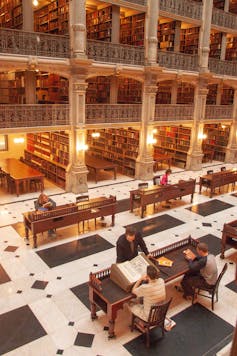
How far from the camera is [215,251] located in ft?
22.6

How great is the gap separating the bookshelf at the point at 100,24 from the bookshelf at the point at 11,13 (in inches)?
101

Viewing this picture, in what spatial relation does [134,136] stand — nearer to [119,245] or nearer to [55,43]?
[55,43]

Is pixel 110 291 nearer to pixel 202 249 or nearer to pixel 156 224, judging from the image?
pixel 202 249

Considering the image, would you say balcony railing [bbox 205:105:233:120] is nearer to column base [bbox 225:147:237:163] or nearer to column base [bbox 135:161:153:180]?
column base [bbox 225:147:237:163]

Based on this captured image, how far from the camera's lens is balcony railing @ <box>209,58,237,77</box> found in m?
13.3

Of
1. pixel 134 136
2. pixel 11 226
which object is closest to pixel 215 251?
pixel 11 226

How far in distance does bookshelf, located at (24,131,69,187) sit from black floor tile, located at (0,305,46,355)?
243 inches

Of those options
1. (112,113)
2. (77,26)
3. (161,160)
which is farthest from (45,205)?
(161,160)

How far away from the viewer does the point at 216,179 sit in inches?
408

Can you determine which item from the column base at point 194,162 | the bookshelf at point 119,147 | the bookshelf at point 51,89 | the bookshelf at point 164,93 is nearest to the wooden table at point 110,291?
the bookshelf at point 119,147

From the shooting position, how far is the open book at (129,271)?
4417 millimetres

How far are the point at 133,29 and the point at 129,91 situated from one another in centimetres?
248

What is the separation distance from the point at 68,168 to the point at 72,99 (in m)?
2.13

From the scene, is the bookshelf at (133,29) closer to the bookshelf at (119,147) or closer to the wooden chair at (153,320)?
the bookshelf at (119,147)
